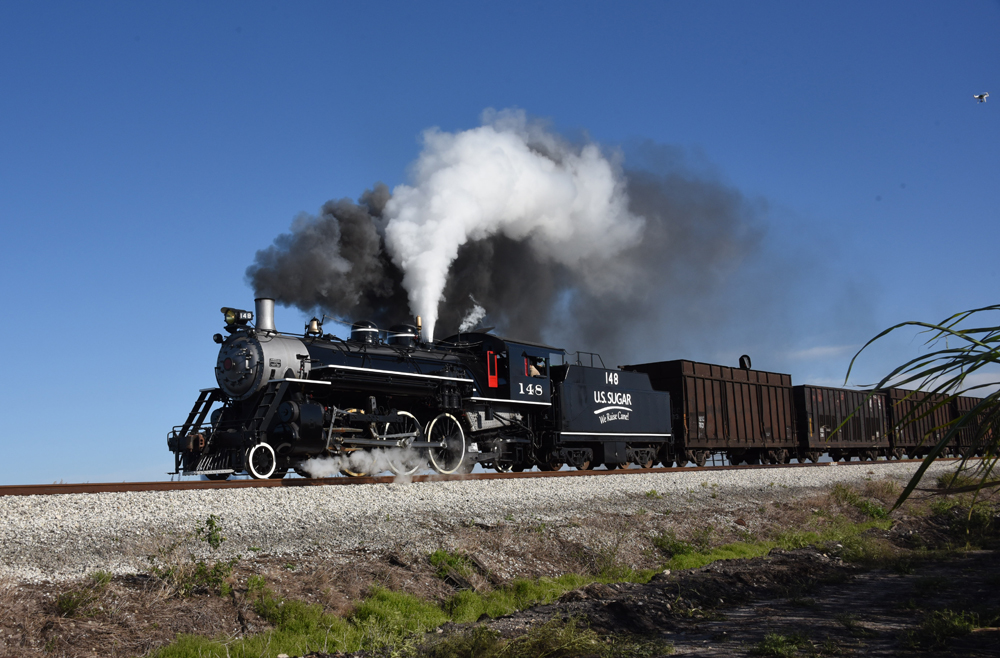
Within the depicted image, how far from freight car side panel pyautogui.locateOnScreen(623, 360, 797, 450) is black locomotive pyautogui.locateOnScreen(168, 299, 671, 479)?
155 inches

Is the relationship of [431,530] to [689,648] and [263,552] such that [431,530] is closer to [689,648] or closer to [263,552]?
[263,552]

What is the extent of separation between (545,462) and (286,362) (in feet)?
23.5

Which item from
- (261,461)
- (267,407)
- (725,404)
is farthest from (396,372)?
(725,404)

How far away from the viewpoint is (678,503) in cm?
1154

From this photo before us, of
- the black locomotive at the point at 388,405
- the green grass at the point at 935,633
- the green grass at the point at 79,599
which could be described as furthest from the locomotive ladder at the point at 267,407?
the green grass at the point at 935,633

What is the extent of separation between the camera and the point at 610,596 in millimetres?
6262

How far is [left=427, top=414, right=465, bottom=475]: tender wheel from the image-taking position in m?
15.0

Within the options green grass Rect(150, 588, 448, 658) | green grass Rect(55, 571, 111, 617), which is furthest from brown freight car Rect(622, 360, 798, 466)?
green grass Rect(55, 571, 111, 617)

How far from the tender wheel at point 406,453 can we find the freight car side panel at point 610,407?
4.22 meters

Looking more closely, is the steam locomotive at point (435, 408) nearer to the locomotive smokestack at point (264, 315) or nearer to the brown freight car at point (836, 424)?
the locomotive smokestack at point (264, 315)

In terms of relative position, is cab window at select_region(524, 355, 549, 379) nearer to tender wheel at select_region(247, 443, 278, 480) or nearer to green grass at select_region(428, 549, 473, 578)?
tender wheel at select_region(247, 443, 278, 480)

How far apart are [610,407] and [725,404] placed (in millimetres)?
5967

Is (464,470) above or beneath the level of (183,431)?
beneath

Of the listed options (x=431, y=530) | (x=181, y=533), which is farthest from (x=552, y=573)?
(x=181, y=533)
